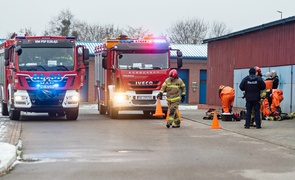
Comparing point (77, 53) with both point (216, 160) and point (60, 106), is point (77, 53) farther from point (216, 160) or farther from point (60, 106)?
point (216, 160)

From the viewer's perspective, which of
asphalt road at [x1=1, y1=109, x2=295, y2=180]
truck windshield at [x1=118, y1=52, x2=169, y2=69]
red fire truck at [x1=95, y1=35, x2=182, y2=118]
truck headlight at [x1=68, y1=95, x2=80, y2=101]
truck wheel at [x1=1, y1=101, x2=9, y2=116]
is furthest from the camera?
truck wheel at [x1=1, y1=101, x2=9, y2=116]

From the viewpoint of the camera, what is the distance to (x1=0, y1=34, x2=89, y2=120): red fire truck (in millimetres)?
21500

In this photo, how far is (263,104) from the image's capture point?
22.3 m

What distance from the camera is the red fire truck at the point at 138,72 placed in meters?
22.8

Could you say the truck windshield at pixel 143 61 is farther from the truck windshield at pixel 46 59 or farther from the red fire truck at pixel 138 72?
the truck windshield at pixel 46 59

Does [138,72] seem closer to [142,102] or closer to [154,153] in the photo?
[142,102]

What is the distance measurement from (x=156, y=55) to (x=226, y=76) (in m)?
10.0

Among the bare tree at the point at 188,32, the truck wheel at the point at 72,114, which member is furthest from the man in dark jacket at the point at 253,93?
the bare tree at the point at 188,32

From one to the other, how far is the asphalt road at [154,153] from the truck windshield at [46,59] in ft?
11.6

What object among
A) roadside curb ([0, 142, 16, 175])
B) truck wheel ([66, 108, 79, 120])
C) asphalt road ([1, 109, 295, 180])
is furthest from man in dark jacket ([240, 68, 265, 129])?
roadside curb ([0, 142, 16, 175])

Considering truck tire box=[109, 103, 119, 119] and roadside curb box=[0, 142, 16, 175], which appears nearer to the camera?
roadside curb box=[0, 142, 16, 175]

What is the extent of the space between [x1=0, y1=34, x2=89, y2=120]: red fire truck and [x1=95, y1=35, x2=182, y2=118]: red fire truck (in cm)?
150

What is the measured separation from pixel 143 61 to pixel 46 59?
3.78 m

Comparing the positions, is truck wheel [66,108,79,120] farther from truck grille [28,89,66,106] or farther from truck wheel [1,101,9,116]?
truck wheel [1,101,9,116]
